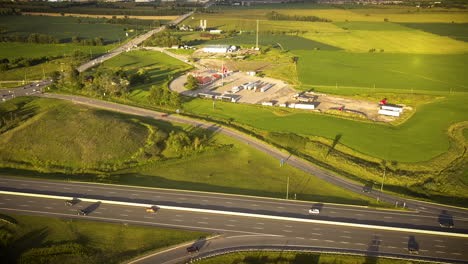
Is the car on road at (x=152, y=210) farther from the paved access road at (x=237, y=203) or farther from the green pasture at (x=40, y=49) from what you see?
the green pasture at (x=40, y=49)

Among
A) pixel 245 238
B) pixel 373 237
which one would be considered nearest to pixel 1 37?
pixel 245 238

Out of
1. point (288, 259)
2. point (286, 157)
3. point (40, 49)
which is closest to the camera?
point (288, 259)

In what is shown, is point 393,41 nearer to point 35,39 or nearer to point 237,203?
point 237,203

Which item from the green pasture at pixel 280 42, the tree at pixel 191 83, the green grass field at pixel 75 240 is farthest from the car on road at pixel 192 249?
the green pasture at pixel 280 42

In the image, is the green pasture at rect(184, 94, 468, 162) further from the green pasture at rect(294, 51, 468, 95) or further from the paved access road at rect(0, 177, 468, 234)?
the paved access road at rect(0, 177, 468, 234)

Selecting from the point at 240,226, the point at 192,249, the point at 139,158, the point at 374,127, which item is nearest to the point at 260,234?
the point at 240,226

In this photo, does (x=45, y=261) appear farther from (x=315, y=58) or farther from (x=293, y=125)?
(x=315, y=58)

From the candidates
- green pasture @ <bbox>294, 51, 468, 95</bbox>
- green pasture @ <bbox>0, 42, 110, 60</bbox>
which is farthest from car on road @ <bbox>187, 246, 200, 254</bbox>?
green pasture @ <bbox>0, 42, 110, 60</bbox>
